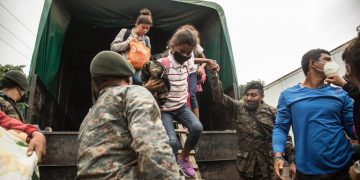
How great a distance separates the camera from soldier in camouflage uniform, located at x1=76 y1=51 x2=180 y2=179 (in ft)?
4.36

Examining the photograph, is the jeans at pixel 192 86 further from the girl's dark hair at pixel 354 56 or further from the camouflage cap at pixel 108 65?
the camouflage cap at pixel 108 65

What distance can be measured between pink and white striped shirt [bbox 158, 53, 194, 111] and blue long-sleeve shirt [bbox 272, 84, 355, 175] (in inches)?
37.4

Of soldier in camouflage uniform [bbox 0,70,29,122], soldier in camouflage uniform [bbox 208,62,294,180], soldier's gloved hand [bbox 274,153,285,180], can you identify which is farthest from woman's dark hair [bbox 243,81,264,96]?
soldier in camouflage uniform [bbox 0,70,29,122]

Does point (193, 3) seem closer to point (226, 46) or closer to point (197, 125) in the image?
point (226, 46)

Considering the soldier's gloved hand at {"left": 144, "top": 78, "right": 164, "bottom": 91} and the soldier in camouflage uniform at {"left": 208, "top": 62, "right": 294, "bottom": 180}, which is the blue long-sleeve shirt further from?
the soldier's gloved hand at {"left": 144, "top": 78, "right": 164, "bottom": 91}

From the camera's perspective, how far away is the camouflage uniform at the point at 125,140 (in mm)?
1330

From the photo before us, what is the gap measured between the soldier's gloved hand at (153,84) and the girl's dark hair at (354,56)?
1405 millimetres

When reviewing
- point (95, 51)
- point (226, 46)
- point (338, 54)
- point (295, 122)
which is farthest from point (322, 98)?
point (95, 51)

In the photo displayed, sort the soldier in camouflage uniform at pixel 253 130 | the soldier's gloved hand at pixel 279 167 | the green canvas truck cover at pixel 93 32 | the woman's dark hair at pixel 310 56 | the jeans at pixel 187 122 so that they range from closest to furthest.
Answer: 1. the soldier's gloved hand at pixel 279 167
2. the woman's dark hair at pixel 310 56
3. the jeans at pixel 187 122
4. the soldier in camouflage uniform at pixel 253 130
5. the green canvas truck cover at pixel 93 32

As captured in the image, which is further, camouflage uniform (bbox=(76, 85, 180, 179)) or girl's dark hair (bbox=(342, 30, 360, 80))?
girl's dark hair (bbox=(342, 30, 360, 80))

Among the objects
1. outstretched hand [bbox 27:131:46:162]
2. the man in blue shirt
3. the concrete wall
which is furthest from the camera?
the concrete wall

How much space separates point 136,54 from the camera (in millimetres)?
4055

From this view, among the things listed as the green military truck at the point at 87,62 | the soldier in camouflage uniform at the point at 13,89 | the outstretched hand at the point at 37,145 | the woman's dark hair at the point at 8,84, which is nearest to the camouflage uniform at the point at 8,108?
the soldier in camouflage uniform at the point at 13,89

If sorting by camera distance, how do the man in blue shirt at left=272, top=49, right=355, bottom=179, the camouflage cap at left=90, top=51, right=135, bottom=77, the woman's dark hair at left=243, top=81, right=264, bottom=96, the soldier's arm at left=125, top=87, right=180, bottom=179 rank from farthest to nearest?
the woman's dark hair at left=243, top=81, right=264, bottom=96 < the man in blue shirt at left=272, top=49, right=355, bottom=179 < the camouflage cap at left=90, top=51, right=135, bottom=77 < the soldier's arm at left=125, top=87, right=180, bottom=179
